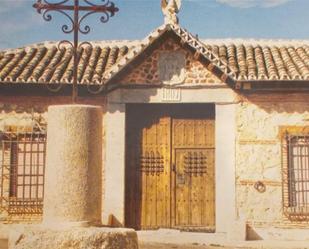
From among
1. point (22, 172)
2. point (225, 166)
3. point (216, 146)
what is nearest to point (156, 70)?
point (216, 146)

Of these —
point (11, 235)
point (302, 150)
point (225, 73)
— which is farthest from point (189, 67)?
point (11, 235)

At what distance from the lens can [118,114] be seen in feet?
33.8

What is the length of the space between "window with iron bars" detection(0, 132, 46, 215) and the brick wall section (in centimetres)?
230

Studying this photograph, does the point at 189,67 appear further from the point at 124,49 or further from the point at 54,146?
the point at 54,146

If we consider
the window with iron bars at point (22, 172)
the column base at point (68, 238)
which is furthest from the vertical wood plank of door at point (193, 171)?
the column base at point (68, 238)

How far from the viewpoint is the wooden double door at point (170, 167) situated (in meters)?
10.4

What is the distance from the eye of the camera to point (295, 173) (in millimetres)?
9977

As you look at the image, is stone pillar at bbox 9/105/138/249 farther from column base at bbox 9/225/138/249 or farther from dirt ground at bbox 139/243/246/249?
dirt ground at bbox 139/243/246/249

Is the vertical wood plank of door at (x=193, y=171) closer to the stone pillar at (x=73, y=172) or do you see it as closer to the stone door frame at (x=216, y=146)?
the stone door frame at (x=216, y=146)

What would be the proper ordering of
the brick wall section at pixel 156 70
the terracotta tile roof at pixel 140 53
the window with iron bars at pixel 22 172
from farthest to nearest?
1. the brick wall section at pixel 156 70
2. the window with iron bars at pixel 22 172
3. the terracotta tile roof at pixel 140 53

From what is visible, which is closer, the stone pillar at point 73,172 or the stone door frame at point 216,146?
the stone pillar at point 73,172

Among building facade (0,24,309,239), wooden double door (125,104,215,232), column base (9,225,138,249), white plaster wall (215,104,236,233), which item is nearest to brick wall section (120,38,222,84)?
building facade (0,24,309,239)

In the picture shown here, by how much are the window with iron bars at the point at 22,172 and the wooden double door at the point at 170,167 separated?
186 cm

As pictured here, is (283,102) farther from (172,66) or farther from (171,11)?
(171,11)
